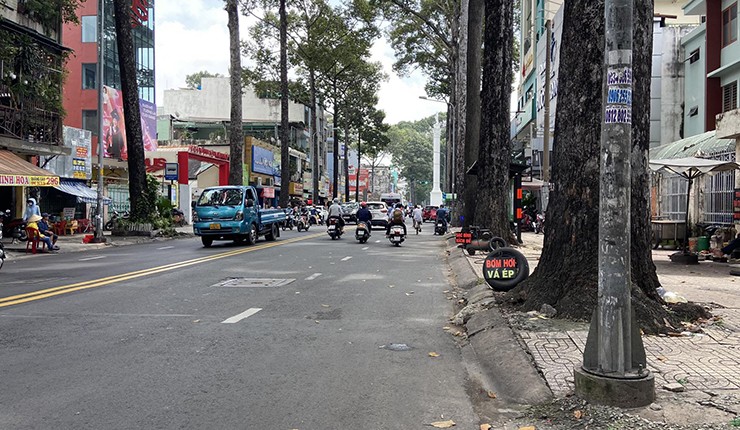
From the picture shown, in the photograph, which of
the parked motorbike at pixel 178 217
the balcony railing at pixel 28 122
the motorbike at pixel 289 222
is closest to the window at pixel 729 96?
the motorbike at pixel 289 222

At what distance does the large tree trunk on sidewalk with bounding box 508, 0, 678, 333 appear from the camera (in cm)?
747

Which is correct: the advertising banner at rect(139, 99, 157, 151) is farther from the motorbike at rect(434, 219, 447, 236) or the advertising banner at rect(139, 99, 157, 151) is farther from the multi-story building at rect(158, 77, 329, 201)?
the motorbike at rect(434, 219, 447, 236)

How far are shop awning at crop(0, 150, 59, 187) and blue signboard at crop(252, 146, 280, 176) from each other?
29645 mm

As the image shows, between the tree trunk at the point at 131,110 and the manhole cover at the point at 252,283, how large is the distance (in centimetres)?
1711

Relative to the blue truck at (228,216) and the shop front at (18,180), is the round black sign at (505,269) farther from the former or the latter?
the shop front at (18,180)

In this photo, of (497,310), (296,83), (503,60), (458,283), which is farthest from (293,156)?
(497,310)

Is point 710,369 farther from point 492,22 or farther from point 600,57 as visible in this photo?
point 492,22

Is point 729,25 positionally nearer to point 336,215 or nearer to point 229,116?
point 336,215

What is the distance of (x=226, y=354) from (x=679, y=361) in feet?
14.5

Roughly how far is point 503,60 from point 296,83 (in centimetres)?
4122

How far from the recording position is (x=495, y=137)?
1933 cm

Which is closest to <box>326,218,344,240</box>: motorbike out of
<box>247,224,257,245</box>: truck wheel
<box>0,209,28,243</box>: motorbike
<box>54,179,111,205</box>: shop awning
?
<box>247,224,257,245</box>: truck wheel

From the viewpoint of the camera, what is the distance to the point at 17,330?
299 inches

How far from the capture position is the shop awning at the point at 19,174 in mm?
21031
